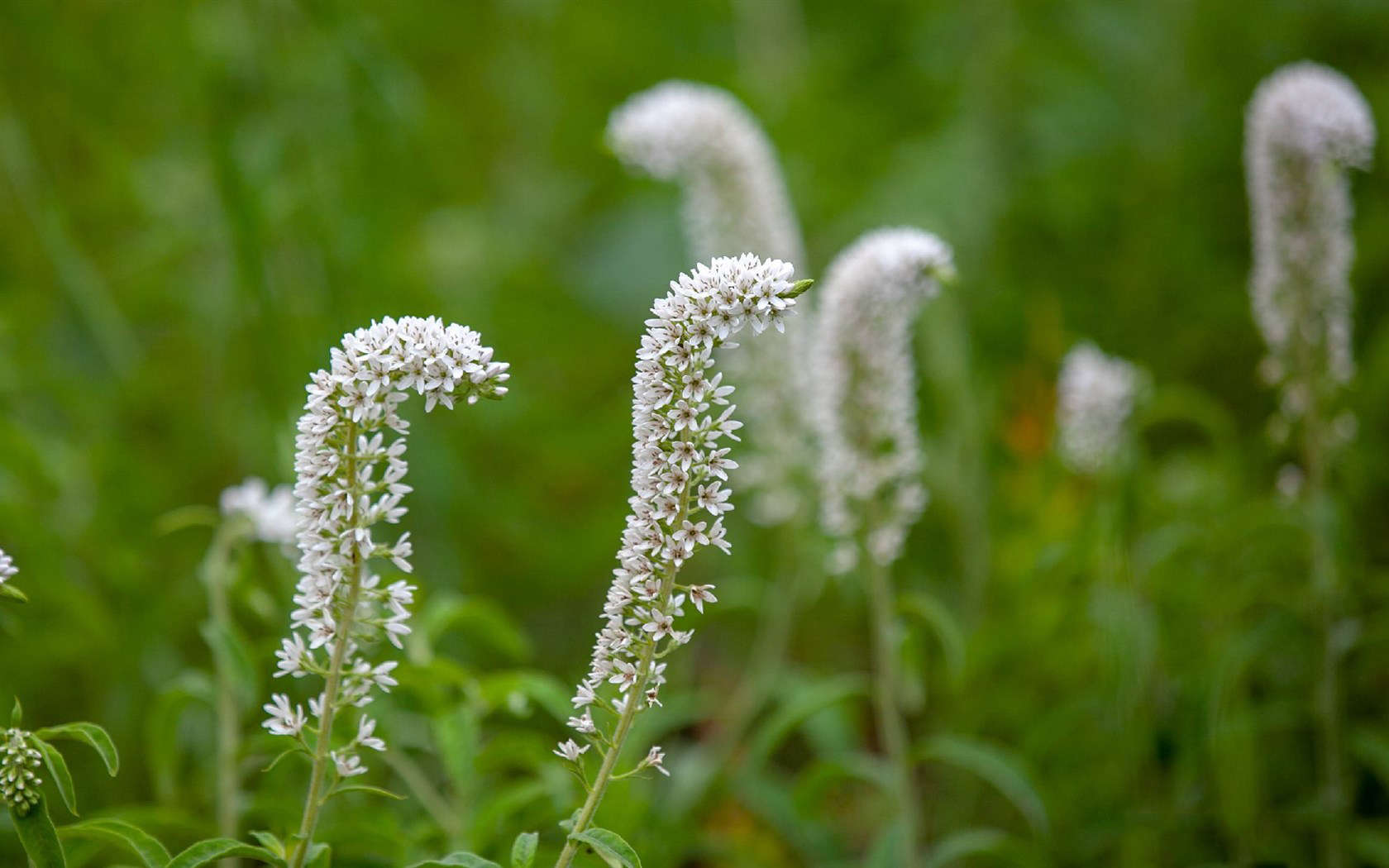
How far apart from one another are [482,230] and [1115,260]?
8.40 ft

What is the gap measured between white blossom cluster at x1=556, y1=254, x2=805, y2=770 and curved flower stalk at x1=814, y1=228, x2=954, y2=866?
875 mm

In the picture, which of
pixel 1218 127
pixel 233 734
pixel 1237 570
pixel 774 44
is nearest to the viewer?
pixel 233 734

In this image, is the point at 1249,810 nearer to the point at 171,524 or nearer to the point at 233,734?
the point at 233,734

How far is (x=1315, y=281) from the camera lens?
2.69m

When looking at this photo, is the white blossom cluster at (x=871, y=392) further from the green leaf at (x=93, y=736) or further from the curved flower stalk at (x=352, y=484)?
the green leaf at (x=93, y=736)

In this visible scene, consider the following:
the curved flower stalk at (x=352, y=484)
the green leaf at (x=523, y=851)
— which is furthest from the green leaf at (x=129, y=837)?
the green leaf at (x=523, y=851)

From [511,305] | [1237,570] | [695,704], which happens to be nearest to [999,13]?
[511,305]

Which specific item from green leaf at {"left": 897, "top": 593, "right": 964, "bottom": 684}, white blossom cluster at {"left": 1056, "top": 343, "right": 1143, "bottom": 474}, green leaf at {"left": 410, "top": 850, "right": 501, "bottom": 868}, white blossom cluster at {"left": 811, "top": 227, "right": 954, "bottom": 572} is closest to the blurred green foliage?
green leaf at {"left": 897, "top": 593, "right": 964, "bottom": 684}

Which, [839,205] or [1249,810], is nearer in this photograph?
[1249,810]

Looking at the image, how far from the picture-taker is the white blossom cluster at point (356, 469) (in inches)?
57.9

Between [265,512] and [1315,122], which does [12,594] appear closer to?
[265,512]

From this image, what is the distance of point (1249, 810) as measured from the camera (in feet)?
8.20

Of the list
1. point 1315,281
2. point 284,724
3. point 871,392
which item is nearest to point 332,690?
point 284,724

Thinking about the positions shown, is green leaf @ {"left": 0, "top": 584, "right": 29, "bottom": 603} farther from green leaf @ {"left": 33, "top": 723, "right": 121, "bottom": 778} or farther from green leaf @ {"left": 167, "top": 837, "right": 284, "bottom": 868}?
green leaf @ {"left": 167, "top": 837, "right": 284, "bottom": 868}
